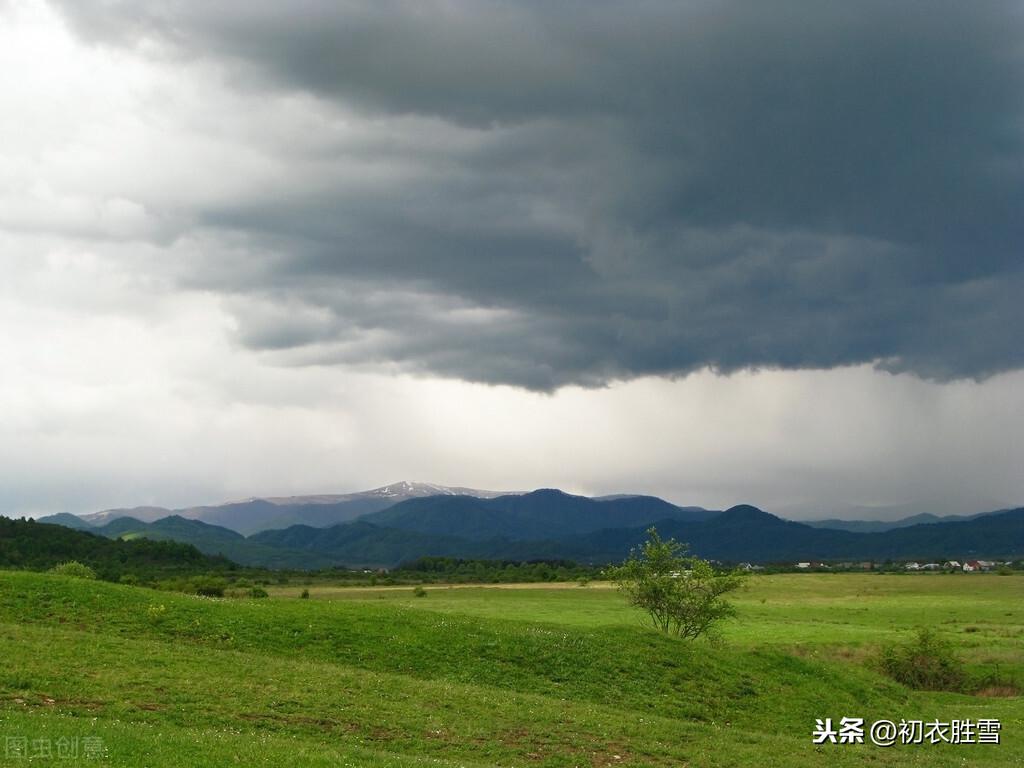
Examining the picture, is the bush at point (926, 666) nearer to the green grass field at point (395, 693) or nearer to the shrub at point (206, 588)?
the green grass field at point (395, 693)

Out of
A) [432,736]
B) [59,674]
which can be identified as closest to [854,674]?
[432,736]

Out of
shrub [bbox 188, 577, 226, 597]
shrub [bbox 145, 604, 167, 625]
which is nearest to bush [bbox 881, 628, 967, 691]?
shrub [bbox 145, 604, 167, 625]

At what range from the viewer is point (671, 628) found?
7356cm

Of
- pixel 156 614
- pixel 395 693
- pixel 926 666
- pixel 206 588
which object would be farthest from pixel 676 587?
pixel 206 588

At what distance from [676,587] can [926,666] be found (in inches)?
796

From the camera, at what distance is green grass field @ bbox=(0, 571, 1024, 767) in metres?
28.7

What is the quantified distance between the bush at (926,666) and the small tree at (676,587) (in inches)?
523

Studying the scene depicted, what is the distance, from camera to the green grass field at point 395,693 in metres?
28.7

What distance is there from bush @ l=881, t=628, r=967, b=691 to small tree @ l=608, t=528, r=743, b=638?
43.6ft

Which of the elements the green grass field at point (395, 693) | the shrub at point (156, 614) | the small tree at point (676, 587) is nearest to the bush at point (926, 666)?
the green grass field at point (395, 693)

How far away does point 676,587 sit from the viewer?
68875 mm

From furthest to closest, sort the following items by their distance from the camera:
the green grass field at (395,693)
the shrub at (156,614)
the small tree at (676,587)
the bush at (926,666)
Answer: the small tree at (676,587) < the bush at (926,666) < the shrub at (156,614) < the green grass field at (395,693)

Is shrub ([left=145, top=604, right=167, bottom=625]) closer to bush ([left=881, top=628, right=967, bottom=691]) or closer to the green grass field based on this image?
the green grass field

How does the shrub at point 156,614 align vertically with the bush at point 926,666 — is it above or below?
above
